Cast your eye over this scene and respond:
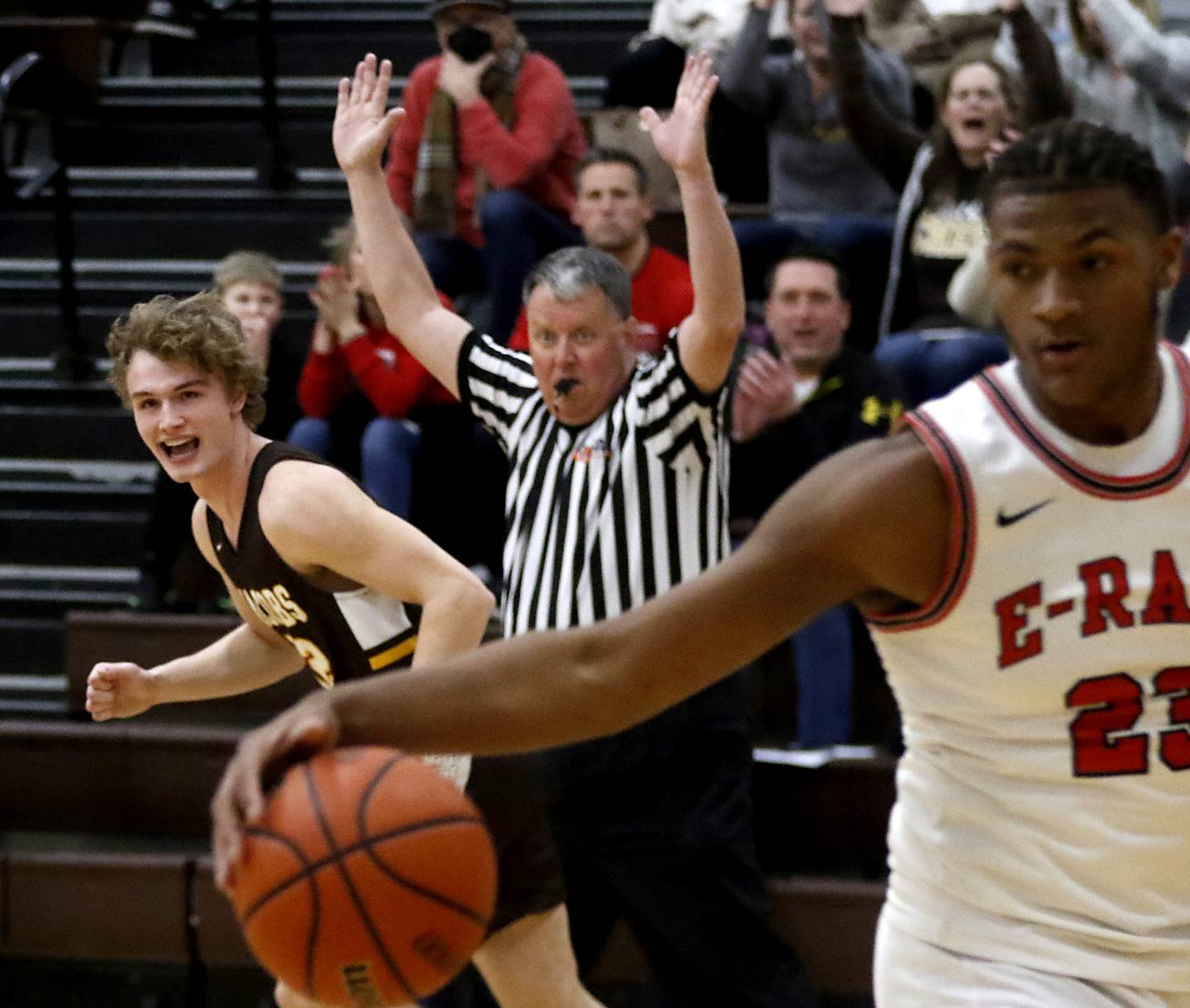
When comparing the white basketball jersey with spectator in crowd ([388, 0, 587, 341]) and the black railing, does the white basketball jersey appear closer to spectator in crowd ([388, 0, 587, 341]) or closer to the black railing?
spectator in crowd ([388, 0, 587, 341])

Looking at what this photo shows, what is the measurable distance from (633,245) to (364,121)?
1.54 meters

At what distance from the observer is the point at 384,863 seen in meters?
2.33

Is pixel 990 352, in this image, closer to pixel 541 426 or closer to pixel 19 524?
pixel 541 426

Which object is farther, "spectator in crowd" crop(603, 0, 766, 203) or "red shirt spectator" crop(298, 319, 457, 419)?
"spectator in crowd" crop(603, 0, 766, 203)

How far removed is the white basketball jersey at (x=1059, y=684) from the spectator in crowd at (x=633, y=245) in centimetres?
327

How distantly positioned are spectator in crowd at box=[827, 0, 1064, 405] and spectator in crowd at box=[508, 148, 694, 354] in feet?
2.26

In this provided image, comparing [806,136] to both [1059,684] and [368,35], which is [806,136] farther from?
[1059,684]

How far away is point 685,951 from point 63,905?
235cm

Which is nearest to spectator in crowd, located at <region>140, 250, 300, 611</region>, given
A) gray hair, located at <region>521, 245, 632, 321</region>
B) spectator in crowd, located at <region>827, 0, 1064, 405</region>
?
spectator in crowd, located at <region>827, 0, 1064, 405</region>

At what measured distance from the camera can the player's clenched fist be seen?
12.4 ft

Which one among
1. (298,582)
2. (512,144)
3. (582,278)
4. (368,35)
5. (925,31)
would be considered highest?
(368,35)

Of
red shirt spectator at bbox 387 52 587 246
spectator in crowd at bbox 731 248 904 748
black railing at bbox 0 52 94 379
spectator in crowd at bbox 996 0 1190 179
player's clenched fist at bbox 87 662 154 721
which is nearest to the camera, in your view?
player's clenched fist at bbox 87 662 154 721

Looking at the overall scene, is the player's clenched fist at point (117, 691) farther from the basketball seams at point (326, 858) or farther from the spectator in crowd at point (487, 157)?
the spectator in crowd at point (487, 157)

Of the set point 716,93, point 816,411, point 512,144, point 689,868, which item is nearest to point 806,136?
point 716,93
